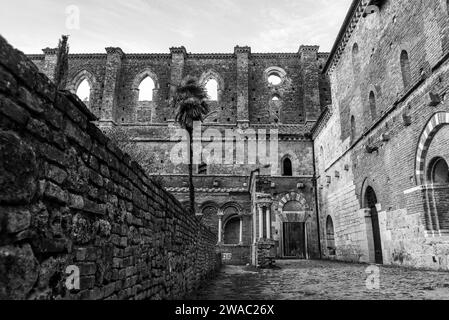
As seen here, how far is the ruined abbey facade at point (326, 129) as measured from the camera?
33.0ft

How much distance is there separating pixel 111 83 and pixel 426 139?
25758 millimetres

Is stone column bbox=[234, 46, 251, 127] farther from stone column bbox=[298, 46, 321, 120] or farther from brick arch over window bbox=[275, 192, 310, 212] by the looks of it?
brick arch over window bbox=[275, 192, 310, 212]

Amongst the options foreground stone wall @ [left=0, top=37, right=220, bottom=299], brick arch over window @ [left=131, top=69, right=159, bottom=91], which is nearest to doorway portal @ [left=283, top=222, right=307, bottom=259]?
brick arch over window @ [left=131, top=69, right=159, bottom=91]

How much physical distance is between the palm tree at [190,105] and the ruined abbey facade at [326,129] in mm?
1434

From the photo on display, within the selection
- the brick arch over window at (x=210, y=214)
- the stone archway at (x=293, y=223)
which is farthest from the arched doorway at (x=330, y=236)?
the brick arch over window at (x=210, y=214)

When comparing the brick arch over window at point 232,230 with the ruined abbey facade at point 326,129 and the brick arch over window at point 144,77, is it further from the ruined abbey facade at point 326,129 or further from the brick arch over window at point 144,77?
the brick arch over window at point 144,77

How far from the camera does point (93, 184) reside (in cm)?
267

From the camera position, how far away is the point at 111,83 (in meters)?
29.7

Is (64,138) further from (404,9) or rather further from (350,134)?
(350,134)

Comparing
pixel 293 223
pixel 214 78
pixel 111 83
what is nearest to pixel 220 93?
pixel 214 78

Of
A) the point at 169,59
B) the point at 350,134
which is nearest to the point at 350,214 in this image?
the point at 350,134

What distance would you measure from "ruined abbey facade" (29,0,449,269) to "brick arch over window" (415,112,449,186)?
33 millimetres

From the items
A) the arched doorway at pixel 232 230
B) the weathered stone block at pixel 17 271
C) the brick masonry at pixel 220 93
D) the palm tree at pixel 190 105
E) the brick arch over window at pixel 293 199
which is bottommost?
the weathered stone block at pixel 17 271

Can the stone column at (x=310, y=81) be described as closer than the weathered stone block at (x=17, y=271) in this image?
No
